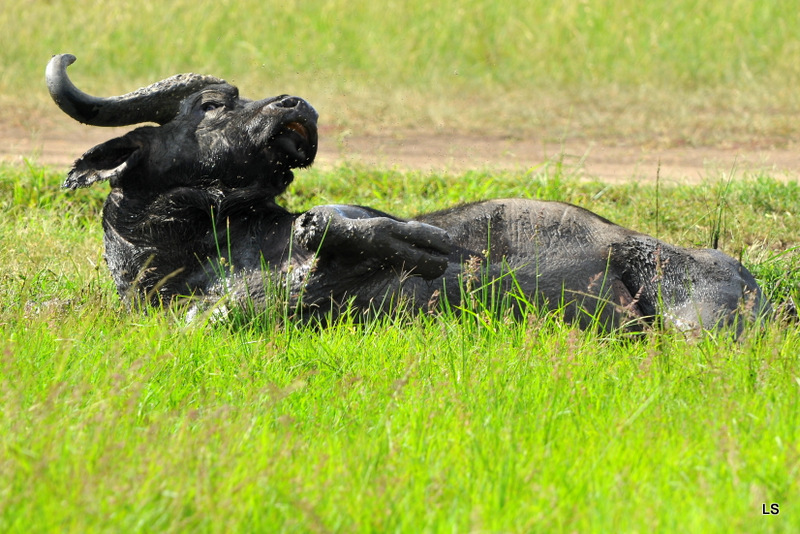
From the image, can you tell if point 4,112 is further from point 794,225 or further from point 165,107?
point 794,225

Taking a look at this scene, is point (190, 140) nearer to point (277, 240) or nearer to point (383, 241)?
point (277, 240)

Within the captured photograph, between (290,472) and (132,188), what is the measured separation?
241 centimetres

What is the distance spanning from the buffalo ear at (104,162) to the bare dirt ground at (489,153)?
12.4 ft

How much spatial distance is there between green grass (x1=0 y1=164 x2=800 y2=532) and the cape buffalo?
0.19m

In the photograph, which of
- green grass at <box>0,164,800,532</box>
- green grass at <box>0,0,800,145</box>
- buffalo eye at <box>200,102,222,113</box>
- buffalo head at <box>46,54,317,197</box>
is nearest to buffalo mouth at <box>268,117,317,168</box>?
buffalo head at <box>46,54,317,197</box>

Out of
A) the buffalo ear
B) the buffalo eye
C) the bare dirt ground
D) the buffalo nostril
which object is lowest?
the bare dirt ground

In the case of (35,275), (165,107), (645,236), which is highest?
(165,107)

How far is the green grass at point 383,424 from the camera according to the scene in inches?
103

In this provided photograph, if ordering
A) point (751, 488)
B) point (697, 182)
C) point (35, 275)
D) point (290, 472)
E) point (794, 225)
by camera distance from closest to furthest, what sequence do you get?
point (751, 488), point (290, 472), point (35, 275), point (794, 225), point (697, 182)

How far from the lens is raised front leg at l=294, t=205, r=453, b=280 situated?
4.34 m

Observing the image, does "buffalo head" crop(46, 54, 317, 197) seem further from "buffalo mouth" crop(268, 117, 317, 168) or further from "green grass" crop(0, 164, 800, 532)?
"green grass" crop(0, 164, 800, 532)

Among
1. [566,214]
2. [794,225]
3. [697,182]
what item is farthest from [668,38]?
[566,214]

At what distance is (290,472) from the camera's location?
287cm

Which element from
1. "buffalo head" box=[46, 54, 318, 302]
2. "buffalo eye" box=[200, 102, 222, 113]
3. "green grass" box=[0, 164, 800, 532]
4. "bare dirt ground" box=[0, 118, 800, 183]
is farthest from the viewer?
"bare dirt ground" box=[0, 118, 800, 183]
